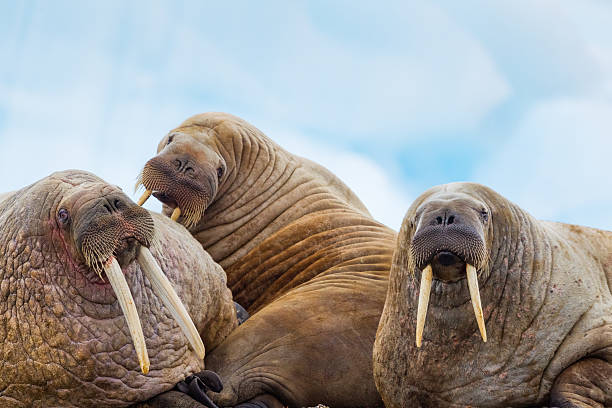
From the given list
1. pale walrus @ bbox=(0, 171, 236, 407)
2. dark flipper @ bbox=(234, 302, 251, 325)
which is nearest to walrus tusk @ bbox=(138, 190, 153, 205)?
dark flipper @ bbox=(234, 302, 251, 325)

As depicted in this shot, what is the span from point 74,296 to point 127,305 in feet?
1.56

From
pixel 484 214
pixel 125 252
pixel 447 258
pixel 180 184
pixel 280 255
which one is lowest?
pixel 280 255

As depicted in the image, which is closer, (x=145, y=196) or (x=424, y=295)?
(x=424, y=295)

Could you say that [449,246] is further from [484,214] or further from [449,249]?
[484,214]

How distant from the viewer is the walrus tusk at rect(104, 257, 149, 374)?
461 cm

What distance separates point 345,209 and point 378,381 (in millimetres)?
2655

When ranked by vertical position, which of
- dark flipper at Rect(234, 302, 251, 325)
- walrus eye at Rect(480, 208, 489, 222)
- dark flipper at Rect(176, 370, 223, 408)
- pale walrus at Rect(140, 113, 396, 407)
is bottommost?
dark flipper at Rect(234, 302, 251, 325)

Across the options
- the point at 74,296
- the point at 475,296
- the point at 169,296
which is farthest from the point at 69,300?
the point at 475,296

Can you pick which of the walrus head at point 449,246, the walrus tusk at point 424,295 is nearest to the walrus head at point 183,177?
the walrus head at point 449,246

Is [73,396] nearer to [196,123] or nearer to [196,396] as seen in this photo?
[196,396]

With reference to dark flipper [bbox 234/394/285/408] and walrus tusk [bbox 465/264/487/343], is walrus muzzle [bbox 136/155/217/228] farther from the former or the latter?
walrus tusk [bbox 465/264/487/343]

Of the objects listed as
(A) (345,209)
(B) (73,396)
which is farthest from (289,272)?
(B) (73,396)

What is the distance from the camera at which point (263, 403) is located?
589 centimetres

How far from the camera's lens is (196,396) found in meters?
5.36
